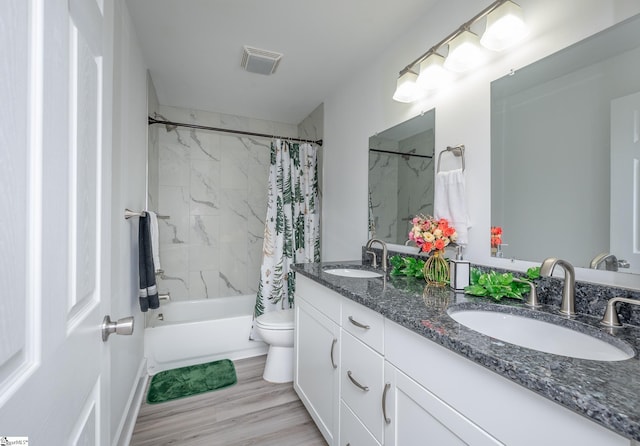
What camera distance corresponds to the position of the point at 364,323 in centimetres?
116

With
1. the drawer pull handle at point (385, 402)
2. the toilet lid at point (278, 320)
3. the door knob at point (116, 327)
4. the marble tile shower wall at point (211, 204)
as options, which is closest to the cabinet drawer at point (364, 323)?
the drawer pull handle at point (385, 402)

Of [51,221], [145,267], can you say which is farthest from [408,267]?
[145,267]

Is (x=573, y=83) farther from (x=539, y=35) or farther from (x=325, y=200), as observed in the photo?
(x=325, y=200)

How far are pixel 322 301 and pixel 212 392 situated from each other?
120cm

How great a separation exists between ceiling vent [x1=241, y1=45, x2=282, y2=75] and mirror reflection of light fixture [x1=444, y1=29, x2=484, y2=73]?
1.20m

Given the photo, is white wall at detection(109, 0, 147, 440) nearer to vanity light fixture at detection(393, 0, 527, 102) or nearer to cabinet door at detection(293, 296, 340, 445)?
cabinet door at detection(293, 296, 340, 445)

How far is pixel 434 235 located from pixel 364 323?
560 mm

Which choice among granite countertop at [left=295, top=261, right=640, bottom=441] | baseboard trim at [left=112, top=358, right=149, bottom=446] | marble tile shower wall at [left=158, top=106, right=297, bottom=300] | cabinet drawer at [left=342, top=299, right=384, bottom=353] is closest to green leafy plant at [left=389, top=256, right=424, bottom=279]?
granite countertop at [left=295, top=261, right=640, bottom=441]

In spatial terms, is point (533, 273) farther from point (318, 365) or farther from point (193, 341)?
point (193, 341)

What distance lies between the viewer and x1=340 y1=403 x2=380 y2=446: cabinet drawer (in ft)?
3.68

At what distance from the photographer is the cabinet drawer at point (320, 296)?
4.59 ft

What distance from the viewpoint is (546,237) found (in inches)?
44.0

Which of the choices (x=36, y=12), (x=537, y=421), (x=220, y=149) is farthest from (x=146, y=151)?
(x=537, y=421)

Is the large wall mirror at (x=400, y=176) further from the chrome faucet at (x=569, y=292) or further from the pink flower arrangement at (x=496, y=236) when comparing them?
the chrome faucet at (x=569, y=292)
